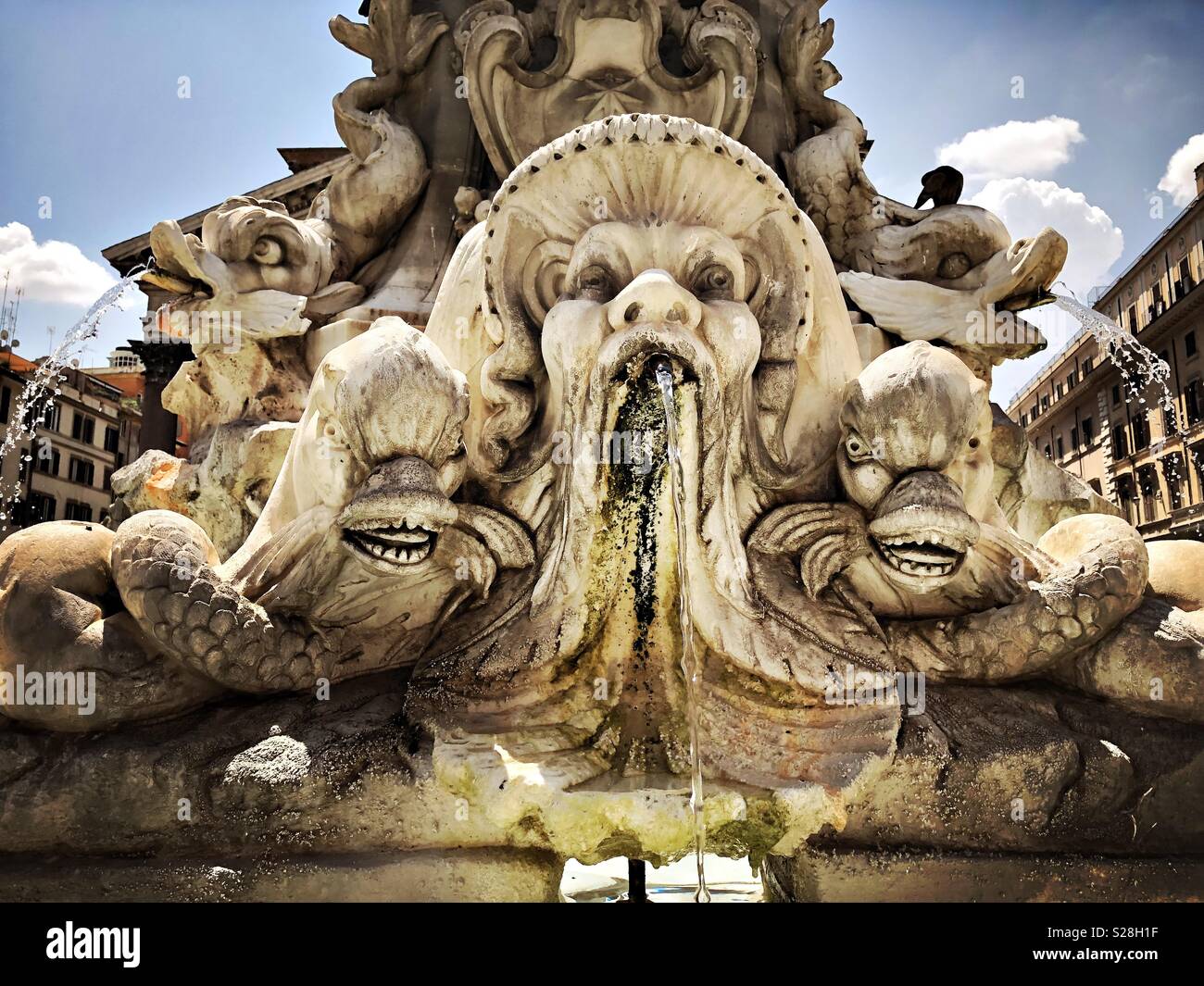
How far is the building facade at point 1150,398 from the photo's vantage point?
1288 inches

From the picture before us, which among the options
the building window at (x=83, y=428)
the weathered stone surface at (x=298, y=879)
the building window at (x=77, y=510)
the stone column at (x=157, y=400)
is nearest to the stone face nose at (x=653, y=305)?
the weathered stone surface at (x=298, y=879)

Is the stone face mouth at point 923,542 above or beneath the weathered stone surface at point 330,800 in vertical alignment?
above

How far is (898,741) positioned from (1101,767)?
0.53m

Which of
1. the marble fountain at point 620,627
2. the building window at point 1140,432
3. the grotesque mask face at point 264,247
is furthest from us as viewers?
the building window at point 1140,432

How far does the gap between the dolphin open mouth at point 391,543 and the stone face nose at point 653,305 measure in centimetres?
76

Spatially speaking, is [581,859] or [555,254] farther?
→ [555,254]

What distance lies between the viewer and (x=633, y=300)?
253 cm

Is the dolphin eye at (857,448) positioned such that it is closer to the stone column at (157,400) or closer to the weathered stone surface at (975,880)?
the weathered stone surface at (975,880)

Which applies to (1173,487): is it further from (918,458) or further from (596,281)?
(596,281)

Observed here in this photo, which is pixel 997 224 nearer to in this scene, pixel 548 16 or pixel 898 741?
pixel 548 16

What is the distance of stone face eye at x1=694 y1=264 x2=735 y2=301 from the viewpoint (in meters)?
2.80

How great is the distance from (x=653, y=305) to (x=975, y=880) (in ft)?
5.48

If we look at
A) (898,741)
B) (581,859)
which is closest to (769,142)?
(898,741)

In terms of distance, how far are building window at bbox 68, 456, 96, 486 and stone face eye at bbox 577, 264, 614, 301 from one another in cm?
4352
